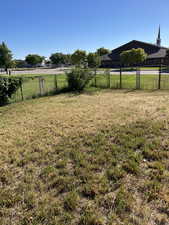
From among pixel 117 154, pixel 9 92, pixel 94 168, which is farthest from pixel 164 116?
pixel 9 92

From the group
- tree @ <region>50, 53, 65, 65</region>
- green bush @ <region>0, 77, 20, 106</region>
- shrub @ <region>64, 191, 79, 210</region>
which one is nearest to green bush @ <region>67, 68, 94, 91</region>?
green bush @ <region>0, 77, 20, 106</region>

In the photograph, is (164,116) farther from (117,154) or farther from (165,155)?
(117,154)

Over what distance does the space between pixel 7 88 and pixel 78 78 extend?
427 cm

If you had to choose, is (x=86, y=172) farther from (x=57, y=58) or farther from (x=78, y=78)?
(x=57, y=58)

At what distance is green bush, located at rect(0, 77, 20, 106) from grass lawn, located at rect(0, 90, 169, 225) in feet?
12.1

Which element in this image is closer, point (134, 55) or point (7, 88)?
point (7, 88)

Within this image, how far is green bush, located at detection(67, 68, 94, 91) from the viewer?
10297mm

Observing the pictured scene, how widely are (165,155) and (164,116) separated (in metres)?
2.33

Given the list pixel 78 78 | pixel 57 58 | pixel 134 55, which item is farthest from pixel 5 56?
pixel 57 58

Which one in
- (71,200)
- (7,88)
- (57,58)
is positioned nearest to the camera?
(71,200)

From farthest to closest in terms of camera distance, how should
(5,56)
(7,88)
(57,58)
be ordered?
(57,58)
(5,56)
(7,88)

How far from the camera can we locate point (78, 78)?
10.3 m

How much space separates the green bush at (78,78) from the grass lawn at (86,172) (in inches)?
231

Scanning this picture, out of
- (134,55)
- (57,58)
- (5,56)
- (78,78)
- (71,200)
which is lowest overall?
(71,200)
